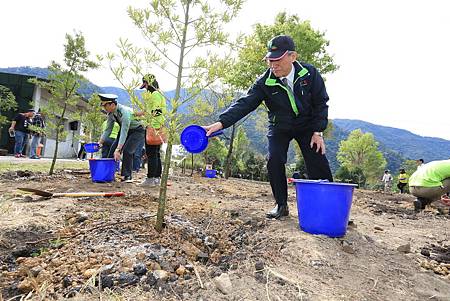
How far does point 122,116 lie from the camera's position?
504 cm

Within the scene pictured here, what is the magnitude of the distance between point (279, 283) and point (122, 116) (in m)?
4.01

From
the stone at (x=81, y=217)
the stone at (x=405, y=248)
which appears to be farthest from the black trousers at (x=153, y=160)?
the stone at (x=405, y=248)

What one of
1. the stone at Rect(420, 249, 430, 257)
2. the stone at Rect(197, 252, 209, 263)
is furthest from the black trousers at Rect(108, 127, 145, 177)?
the stone at Rect(420, 249, 430, 257)

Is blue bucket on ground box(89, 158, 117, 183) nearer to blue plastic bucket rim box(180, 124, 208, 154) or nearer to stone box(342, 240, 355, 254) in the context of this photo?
blue plastic bucket rim box(180, 124, 208, 154)

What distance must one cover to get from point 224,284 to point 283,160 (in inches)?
67.3

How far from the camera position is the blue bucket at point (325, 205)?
2424 mm

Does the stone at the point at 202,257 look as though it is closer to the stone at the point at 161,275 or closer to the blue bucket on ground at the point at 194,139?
the stone at the point at 161,275

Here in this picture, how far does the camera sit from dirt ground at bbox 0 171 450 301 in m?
1.62

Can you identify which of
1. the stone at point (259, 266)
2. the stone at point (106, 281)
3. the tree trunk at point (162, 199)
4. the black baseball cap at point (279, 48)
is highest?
the black baseball cap at point (279, 48)

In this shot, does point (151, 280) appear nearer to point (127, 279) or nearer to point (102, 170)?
point (127, 279)

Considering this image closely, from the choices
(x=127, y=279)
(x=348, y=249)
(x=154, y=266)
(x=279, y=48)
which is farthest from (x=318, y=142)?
(x=127, y=279)

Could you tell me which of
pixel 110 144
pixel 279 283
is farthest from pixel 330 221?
pixel 110 144

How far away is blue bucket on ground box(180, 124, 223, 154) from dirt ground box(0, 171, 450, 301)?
0.64 m

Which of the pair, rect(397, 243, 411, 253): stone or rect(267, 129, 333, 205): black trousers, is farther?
rect(267, 129, 333, 205): black trousers
